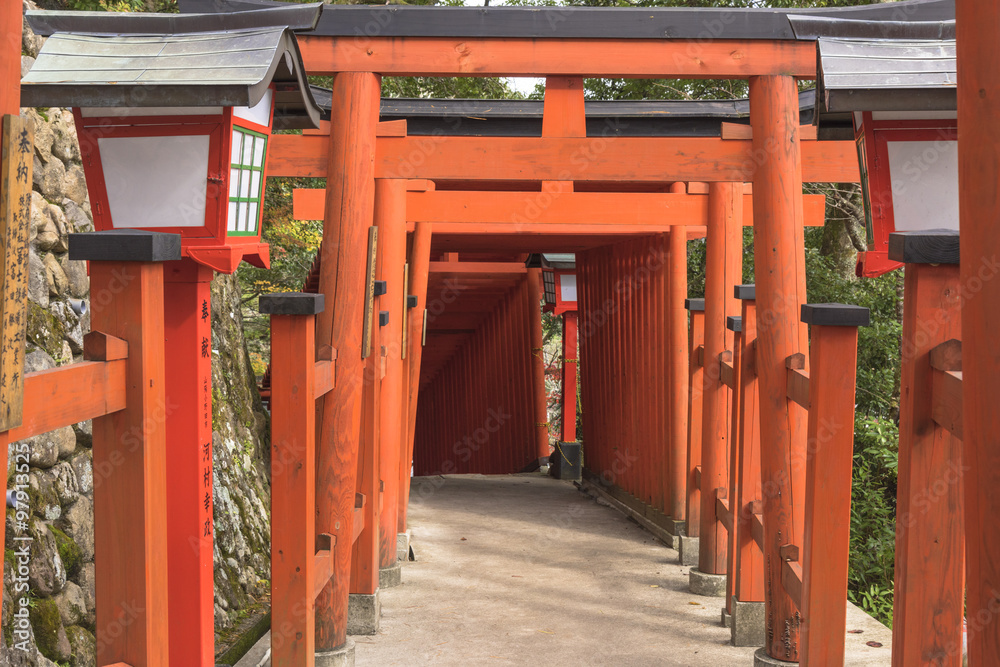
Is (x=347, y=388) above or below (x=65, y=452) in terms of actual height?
above

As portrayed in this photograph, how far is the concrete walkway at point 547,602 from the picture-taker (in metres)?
4.19

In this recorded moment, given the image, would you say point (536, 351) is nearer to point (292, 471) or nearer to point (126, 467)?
point (292, 471)

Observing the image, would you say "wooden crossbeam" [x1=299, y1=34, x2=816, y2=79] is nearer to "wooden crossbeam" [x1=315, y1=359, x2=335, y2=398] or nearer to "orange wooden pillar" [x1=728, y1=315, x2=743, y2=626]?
"orange wooden pillar" [x1=728, y1=315, x2=743, y2=626]

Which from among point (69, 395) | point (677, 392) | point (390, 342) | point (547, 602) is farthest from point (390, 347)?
point (69, 395)

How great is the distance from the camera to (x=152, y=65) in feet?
7.13

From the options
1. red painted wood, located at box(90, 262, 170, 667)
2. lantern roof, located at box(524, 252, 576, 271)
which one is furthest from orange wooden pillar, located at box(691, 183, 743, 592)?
lantern roof, located at box(524, 252, 576, 271)

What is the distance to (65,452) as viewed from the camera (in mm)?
3547

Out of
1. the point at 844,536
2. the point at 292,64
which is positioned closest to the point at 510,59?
the point at 292,64

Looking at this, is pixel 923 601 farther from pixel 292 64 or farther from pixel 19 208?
pixel 292 64

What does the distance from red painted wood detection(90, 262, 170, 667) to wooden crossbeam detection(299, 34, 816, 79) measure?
2.48 metres

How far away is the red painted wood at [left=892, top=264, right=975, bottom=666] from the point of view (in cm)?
167

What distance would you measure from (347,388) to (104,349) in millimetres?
2221

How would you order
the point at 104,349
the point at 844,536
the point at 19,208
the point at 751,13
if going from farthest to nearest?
the point at 751,13 < the point at 844,536 < the point at 104,349 < the point at 19,208

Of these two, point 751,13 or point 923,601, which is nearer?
point 923,601
